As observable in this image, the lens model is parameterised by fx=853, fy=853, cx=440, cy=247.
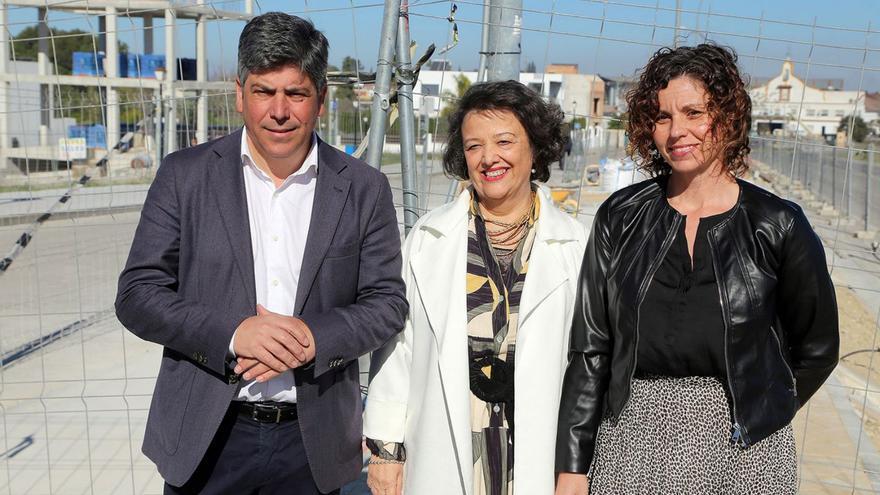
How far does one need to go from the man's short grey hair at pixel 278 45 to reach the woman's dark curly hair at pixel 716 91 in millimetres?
986

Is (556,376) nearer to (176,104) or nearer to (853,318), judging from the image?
(176,104)

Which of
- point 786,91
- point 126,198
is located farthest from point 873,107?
point 126,198

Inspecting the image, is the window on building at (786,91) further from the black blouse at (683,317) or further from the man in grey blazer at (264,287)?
the man in grey blazer at (264,287)

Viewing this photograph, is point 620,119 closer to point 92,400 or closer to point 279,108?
point 279,108

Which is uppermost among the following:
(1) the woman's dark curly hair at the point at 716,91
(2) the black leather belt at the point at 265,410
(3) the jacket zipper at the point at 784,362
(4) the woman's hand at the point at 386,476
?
(1) the woman's dark curly hair at the point at 716,91

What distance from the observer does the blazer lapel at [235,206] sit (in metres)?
2.52

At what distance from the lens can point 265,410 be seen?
8.56 ft

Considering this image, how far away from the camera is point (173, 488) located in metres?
2.61

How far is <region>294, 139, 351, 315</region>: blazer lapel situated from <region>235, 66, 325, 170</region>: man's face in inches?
5.3

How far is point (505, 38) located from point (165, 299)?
1.94 m

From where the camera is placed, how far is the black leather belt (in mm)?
2605

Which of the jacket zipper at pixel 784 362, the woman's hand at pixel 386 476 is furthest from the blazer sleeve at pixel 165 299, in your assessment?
the jacket zipper at pixel 784 362

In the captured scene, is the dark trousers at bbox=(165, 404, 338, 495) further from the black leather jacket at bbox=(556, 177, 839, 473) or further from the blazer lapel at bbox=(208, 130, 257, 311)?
the black leather jacket at bbox=(556, 177, 839, 473)

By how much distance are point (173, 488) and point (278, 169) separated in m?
1.03
